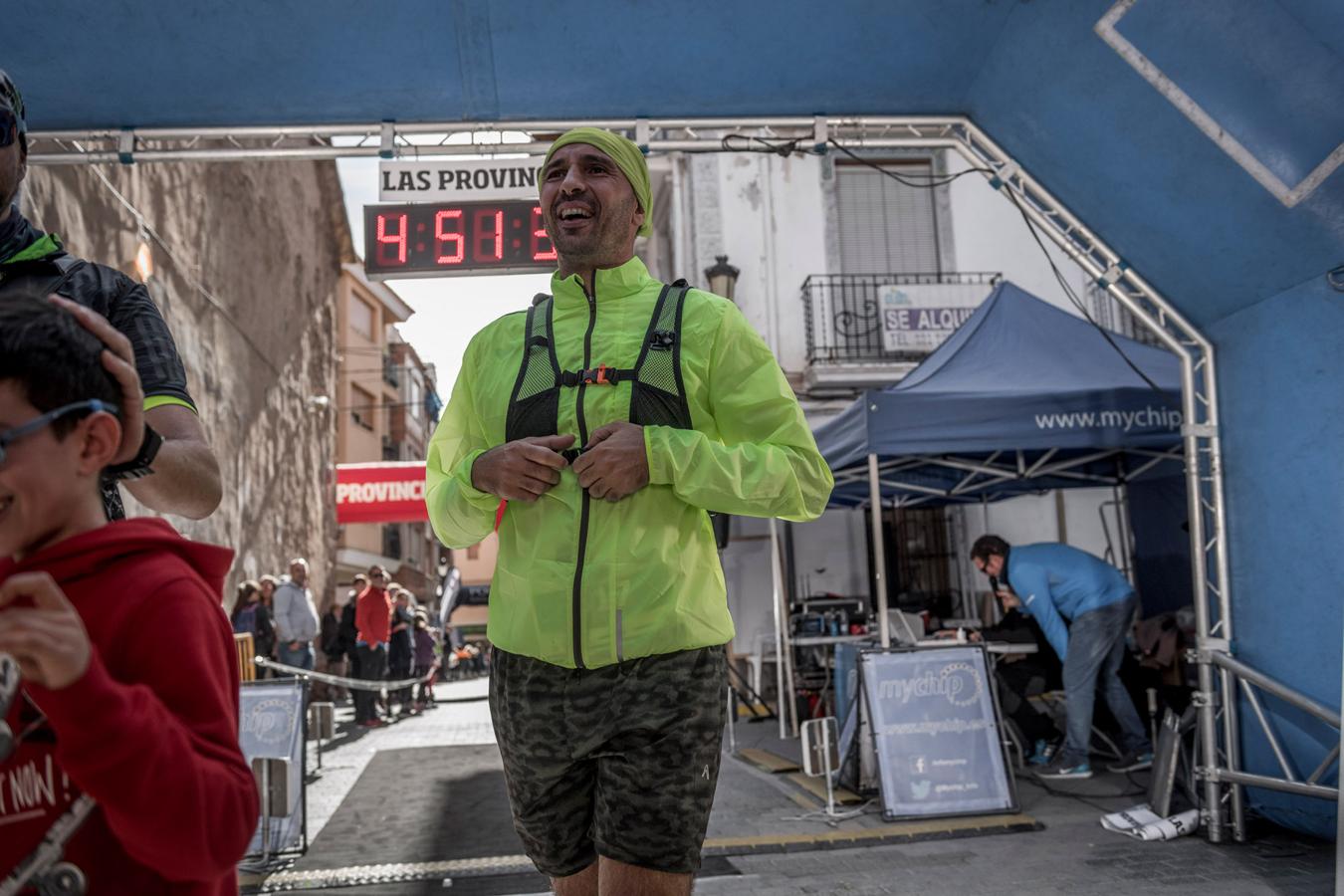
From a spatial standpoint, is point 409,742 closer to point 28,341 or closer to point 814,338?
point 814,338

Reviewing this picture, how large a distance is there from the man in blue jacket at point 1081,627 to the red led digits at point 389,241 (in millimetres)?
4695

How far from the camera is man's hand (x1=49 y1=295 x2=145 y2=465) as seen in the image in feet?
4.15

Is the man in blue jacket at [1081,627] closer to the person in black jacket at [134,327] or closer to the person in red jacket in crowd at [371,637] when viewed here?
the person in black jacket at [134,327]

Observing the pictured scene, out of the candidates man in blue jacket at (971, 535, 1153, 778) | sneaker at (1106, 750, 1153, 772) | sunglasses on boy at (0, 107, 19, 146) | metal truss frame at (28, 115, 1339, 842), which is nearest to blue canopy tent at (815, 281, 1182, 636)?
metal truss frame at (28, 115, 1339, 842)

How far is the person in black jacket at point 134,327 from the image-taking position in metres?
1.65

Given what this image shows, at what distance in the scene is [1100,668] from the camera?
795cm

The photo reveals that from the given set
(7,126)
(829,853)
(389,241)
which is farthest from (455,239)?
(7,126)

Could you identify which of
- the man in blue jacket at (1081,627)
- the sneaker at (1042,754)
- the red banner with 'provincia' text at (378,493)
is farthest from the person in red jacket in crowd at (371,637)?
the man in blue jacket at (1081,627)

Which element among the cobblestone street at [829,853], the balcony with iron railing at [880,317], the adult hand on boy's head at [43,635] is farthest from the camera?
the balcony with iron railing at [880,317]

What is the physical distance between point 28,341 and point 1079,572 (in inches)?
296

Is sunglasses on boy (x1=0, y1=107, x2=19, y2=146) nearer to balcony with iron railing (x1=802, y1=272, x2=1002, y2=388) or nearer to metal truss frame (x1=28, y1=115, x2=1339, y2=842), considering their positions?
metal truss frame (x1=28, y1=115, x2=1339, y2=842)

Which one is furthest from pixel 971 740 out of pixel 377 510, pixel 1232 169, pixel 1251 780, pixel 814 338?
pixel 377 510

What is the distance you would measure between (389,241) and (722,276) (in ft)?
30.8

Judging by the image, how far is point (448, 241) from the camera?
6598 millimetres
